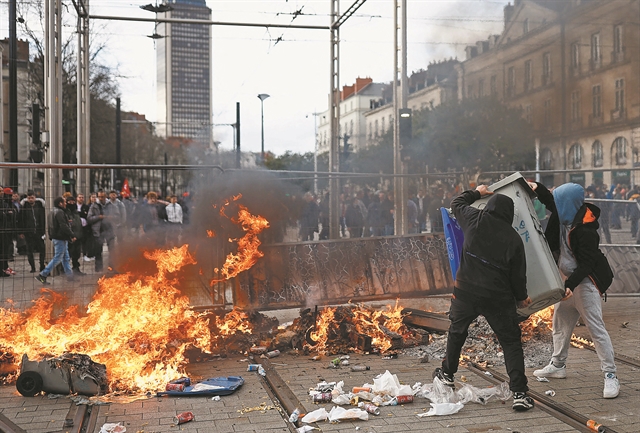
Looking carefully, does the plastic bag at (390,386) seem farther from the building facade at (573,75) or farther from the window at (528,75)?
the window at (528,75)

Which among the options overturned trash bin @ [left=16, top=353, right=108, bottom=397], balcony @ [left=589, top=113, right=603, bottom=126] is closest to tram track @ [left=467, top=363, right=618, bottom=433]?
overturned trash bin @ [left=16, top=353, right=108, bottom=397]

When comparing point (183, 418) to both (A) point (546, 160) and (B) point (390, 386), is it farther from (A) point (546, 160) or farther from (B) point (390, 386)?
(A) point (546, 160)

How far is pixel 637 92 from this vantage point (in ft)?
57.7

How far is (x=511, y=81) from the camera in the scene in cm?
1688

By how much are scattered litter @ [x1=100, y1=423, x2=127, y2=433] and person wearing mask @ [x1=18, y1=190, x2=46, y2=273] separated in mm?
4692

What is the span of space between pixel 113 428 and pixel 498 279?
10.3 feet

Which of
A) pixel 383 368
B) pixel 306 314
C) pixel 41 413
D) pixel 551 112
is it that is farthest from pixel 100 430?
pixel 551 112

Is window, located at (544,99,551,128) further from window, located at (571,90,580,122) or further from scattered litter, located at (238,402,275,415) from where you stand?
scattered litter, located at (238,402,275,415)

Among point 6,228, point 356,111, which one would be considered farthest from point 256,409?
point 356,111

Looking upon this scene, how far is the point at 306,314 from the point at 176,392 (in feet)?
7.95

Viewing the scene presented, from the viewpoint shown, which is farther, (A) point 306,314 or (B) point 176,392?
(A) point 306,314

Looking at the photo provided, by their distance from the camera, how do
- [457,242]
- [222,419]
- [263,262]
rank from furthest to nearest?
1. [263,262]
2. [457,242]
3. [222,419]

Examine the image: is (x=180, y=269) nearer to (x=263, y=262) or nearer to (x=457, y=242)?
(x=263, y=262)

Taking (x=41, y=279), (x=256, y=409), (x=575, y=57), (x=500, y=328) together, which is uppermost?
(x=575, y=57)
